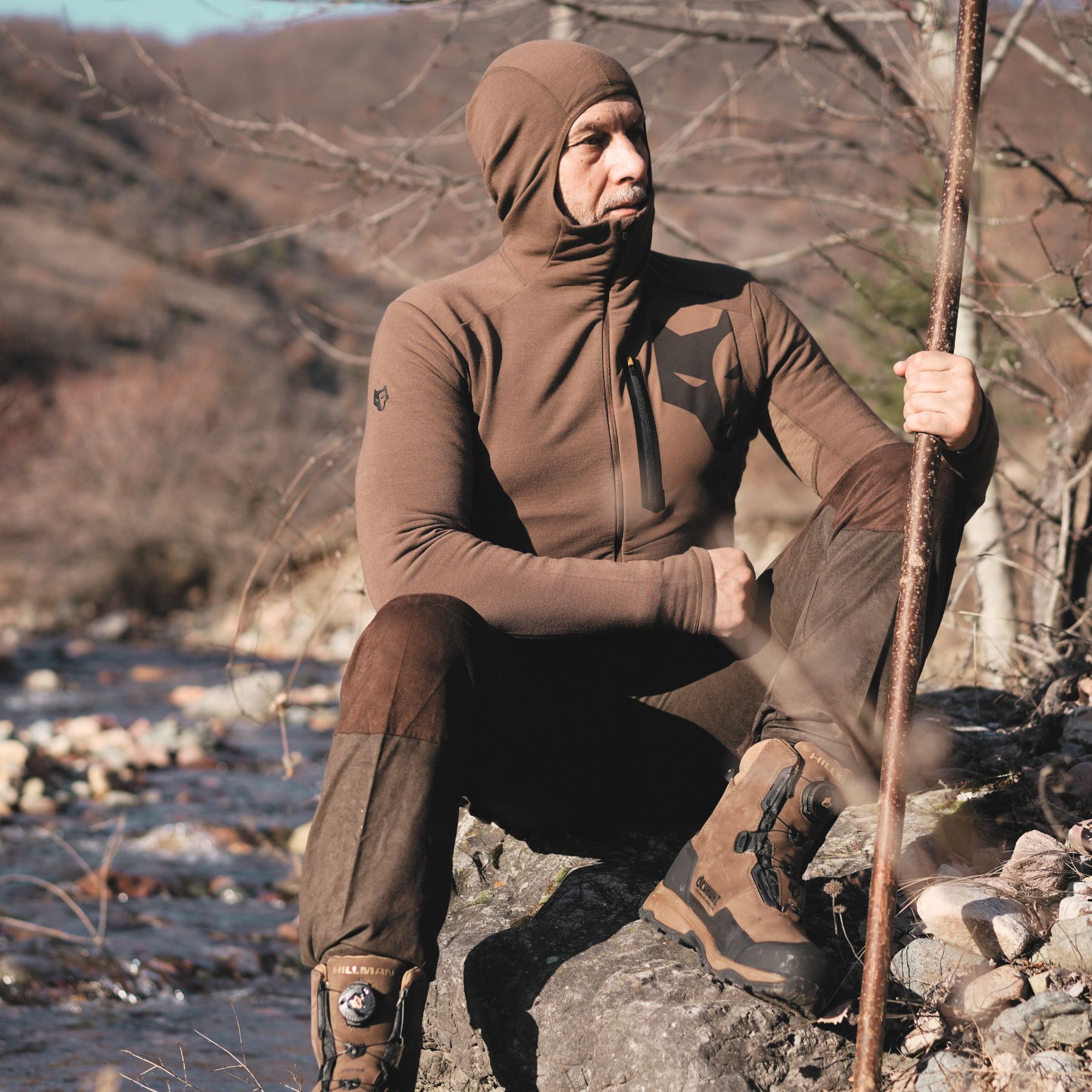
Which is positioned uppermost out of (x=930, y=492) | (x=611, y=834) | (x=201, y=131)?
(x=201, y=131)

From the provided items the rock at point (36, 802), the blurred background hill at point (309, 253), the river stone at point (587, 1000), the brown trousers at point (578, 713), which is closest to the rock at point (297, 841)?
the blurred background hill at point (309, 253)

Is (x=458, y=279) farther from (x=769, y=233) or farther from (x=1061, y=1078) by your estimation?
(x=769, y=233)

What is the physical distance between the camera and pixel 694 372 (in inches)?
92.9

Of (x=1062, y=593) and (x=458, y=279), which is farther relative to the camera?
(x=1062, y=593)

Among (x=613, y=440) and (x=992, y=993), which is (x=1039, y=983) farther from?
(x=613, y=440)

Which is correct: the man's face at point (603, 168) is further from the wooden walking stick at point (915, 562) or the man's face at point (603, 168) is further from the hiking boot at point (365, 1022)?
the hiking boot at point (365, 1022)

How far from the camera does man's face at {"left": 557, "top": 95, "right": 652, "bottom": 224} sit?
2.32 metres

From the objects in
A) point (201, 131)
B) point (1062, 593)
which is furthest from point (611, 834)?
point (201, 131)

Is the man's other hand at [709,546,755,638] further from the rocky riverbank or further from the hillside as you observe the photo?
the hillside

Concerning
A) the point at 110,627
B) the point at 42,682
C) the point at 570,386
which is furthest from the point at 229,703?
the point at 570,386

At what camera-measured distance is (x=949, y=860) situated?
2.29 m

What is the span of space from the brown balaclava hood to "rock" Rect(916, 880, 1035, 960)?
1323 millimetres

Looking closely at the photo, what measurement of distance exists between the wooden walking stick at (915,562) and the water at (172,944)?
1091mm

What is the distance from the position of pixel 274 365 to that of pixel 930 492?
25.5 metres
